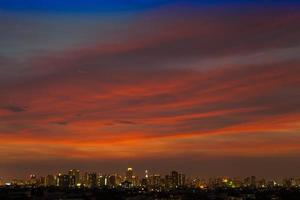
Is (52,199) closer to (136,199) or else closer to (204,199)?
(136,199)

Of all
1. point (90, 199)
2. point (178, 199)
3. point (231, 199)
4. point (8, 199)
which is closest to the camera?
point (8, 199)

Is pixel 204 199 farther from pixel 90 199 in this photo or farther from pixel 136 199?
pixel 90 199

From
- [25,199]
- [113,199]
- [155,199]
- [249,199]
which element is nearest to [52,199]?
[25,199]

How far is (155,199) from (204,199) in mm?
12976

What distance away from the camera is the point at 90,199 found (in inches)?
4050

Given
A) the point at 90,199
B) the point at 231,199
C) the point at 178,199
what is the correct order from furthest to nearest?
the point at 231,199, the point at 178,199, the point at 90,199

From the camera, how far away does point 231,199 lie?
118 m

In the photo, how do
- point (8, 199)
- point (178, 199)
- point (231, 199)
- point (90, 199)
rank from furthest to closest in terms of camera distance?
→ point (231, 199) → point (178, 199) → point (90, 199) → point (8, 199)

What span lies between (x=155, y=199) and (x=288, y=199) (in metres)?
30.2

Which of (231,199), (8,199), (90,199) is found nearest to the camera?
(8,199)

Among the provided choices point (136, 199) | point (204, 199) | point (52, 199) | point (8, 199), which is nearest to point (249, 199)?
point (204, 199)

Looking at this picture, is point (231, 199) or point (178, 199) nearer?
point (178, 199)

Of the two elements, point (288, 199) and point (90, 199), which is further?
point (288, 199)

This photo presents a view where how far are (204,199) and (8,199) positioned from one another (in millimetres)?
42752
